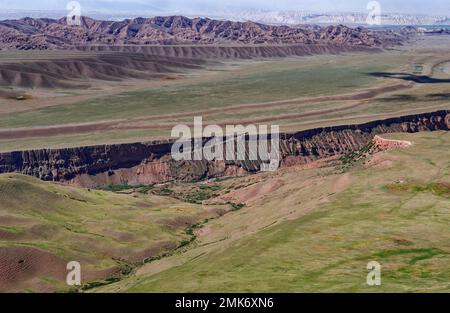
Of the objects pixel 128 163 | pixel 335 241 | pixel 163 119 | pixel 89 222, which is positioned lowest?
pixel 128 163

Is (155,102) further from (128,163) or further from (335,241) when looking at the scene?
(335,241)

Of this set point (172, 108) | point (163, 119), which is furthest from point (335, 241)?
point (172, 108)

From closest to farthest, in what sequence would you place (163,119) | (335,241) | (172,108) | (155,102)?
(335,241) < (163,119) < (172,108) < (155,102)

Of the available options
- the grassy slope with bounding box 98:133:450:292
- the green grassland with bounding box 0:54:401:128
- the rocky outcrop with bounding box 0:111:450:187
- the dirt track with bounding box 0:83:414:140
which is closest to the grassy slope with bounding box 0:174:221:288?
the grassy slope with bounding box 98:133:450:292

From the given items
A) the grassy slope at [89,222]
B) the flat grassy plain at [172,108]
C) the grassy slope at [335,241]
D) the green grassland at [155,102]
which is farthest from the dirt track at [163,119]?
the grassy slope at [335,241]

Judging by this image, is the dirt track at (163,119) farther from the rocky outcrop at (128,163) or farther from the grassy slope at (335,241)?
the grassy slope at (335,241)

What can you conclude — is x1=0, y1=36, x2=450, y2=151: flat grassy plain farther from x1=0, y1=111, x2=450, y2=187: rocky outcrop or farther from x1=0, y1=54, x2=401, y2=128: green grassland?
x1=0, y1=111, x2=450, y2=187: rocky outcrop
